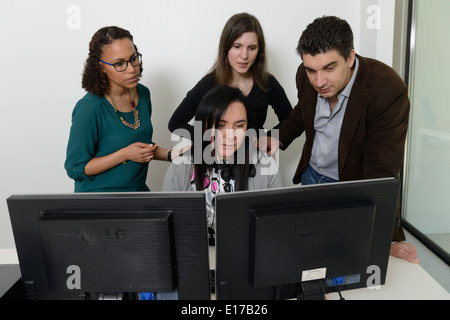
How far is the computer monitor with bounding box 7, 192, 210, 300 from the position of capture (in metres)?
0.92

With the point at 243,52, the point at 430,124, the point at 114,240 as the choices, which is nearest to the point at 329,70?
the point at 243,52

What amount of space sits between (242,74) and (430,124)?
5.09ft

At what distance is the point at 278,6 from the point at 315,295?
2.12 m

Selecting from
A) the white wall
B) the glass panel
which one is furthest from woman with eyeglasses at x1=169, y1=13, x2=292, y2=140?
the glass panel

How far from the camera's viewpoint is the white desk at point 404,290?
1.17 metres

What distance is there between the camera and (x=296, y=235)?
0.95m

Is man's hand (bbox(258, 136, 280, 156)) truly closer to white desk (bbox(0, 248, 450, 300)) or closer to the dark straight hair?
the dark straight hair

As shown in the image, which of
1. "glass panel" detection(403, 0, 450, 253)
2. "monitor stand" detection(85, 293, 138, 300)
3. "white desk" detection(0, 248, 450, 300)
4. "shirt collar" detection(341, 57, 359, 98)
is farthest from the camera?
"glass panel" detection(403, 0, 450, 253)

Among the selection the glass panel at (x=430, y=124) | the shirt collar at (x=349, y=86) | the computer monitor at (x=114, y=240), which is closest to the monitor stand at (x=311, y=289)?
the computer monitor at (x=114, y=240)

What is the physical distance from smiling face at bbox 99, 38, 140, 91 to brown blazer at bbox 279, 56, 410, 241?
979 mm

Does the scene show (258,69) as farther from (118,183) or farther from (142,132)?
(118,183)

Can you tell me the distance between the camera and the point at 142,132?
77.2 inches

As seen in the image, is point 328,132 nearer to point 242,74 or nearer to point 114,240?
point 242,74

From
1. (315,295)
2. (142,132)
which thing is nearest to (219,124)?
(142,132)
